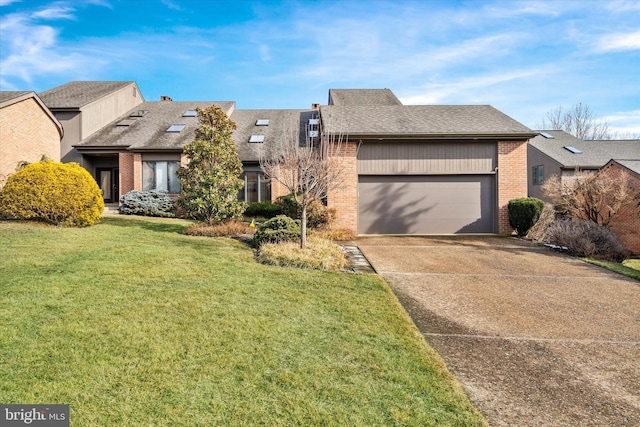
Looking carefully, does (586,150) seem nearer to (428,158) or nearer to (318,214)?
(428,158)

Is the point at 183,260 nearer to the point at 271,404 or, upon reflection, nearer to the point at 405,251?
the point at 271,404

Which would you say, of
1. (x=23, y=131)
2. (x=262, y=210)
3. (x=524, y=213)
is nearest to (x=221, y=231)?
(x=262, y=210)

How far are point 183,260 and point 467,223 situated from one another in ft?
34.2

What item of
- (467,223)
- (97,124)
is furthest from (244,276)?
(97,124)

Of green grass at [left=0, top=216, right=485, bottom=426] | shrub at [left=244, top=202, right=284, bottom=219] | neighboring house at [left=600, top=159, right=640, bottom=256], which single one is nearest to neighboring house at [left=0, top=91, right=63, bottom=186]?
shrub at [left=244, top=202, right=284, bottom=219]

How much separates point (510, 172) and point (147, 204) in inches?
608

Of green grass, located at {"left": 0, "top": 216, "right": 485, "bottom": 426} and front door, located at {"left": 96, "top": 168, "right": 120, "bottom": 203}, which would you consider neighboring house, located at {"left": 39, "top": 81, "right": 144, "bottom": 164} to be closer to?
front door, located at {"left": 96, "top": 168, "right": 120, "bottom": 203}

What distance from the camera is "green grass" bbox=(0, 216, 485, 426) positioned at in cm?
270

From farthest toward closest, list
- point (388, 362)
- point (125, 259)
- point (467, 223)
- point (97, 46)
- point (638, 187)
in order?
point (97, 46), point (467, 223), point (638, 187), point (125, 259), point (388, 362)

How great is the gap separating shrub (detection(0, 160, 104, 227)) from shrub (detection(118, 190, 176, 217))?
585 centimetres

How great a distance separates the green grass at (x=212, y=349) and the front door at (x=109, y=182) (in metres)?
15.7

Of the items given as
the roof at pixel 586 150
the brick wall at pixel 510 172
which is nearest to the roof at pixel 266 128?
the brick wall at pixel 510 172

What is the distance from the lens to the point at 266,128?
21.0 metres

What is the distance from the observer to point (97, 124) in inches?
832
